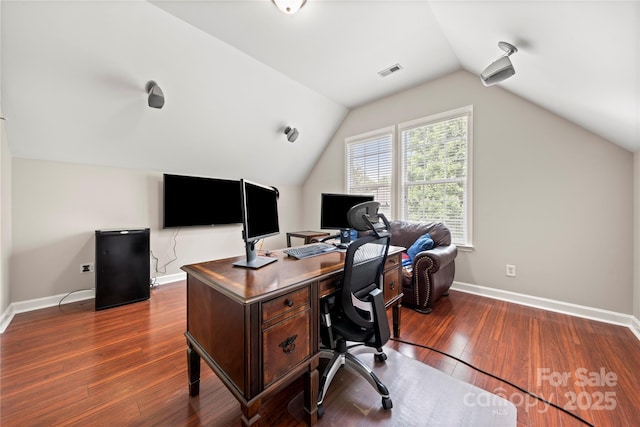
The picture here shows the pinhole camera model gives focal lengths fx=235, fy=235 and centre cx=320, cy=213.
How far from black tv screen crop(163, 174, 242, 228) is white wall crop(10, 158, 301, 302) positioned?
145 mm

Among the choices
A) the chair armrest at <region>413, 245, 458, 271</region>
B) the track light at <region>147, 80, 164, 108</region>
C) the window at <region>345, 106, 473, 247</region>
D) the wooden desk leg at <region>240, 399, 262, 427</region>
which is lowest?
the wooden desk leg at <region>240, 399, 262, 427</region>

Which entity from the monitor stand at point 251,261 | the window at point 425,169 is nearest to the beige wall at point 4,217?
the monitor stand at point 251,261

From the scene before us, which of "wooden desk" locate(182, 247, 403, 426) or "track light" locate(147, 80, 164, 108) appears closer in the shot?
"wooden desk" locate(182, 247, 403, 426)

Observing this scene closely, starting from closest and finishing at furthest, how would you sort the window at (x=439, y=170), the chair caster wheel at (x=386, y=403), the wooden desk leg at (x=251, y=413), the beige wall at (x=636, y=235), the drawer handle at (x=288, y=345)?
the wooden desk leg at (x=251, y=413), the drawer handle at (x=288, y=345), the chair caster wheel at (x=386, y=403), the beige wall at (x=636, y=235), the window at (x=439, y=170)

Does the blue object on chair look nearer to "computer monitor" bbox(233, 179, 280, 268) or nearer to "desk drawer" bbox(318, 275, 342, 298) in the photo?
"desk drawer" bbox(318, 275, 342, 298)

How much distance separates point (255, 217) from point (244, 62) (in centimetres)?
236

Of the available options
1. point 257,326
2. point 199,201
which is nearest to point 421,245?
point 257,326

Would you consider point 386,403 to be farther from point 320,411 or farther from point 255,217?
point 255,217

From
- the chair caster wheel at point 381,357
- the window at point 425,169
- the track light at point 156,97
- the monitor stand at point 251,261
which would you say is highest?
the track light at point 156,97

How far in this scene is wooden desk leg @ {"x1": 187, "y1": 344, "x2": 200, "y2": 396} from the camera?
1415mm

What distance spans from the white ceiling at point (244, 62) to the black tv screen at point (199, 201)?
26cm

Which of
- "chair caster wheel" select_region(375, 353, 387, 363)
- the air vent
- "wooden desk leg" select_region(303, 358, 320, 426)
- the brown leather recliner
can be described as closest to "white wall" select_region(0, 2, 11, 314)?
"wooden desk leg" select_region(303, 358, 320, 426)

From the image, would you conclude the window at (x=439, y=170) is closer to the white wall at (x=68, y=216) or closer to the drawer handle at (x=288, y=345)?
the drawer handle at (x=288, y=345)

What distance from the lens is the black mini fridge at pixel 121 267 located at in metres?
2.65
